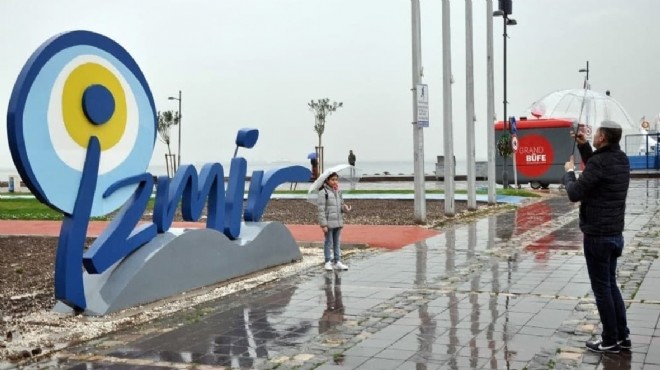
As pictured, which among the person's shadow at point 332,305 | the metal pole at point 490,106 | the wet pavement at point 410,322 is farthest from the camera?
the metal pole at point 490,106

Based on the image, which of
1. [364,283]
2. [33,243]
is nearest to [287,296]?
[364,283]

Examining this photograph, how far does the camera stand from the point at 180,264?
9.55m

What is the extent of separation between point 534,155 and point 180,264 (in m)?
26.6

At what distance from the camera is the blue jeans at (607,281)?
625cm

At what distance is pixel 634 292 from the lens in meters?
8.96

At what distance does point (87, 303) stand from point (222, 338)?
6.70 feet

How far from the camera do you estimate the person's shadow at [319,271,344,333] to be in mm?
7720

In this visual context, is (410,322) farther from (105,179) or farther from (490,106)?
(490,106)

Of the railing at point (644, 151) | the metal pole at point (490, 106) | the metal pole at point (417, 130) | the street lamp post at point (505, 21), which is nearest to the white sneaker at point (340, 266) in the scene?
the metal pole at point (417, 130)

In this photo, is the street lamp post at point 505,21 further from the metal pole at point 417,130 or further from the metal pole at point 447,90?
the metal pole at point 417,130

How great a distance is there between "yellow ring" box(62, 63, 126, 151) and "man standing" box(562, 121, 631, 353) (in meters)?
5.12

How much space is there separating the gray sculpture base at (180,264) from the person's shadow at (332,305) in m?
1.18

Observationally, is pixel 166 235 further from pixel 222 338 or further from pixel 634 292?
pixel 634 292

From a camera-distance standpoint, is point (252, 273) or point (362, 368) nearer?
point (362, 368)
